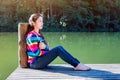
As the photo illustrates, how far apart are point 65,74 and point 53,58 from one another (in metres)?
0.42

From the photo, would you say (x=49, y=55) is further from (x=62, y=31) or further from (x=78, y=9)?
(x=78, y=9)

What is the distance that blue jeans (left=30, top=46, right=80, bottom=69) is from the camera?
4848 mm

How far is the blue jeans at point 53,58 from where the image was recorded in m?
4.85

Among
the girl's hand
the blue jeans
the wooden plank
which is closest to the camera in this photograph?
the wooden plank

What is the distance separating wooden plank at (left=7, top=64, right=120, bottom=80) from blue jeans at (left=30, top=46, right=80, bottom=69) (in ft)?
0.29

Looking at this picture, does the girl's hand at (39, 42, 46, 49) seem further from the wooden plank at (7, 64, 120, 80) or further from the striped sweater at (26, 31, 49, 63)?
the wooden plank at (7, 64, 120, 80)

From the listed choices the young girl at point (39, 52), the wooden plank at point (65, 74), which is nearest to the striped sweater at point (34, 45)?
the young girl at point (39, 52)

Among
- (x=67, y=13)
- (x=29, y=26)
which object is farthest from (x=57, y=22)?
(x=29, y=26)

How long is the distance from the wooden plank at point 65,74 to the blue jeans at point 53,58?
0.09m

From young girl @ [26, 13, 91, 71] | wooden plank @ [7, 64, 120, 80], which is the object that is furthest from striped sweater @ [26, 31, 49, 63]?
wooden plank @ [7, 64, 120, 80]

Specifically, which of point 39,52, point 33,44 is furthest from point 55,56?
point 33,44

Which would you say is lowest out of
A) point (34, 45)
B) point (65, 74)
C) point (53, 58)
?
point (65, 74)

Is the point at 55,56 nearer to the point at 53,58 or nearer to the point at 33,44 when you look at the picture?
the point at 53,58

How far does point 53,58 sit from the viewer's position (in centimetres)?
495
